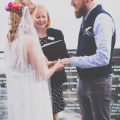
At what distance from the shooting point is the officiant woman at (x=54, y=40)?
3.30 metres

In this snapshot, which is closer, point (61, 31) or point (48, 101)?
point (48, 101)

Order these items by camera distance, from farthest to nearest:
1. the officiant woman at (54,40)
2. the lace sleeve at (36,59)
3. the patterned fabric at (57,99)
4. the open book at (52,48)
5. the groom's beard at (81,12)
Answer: the patterned fabric at (57,99), the officiant woman at (54,40), the open book at (52,48), the groom's beard at (81,12), the lace sleeve at (36,59)

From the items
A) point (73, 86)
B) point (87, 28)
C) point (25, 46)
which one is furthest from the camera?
point (73, 86)

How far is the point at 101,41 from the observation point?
253cm

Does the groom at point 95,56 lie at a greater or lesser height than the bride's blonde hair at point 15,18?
lesser

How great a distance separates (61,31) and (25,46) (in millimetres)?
1022

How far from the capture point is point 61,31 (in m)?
3.45

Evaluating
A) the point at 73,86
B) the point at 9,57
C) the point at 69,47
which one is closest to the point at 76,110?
the point at 73,86

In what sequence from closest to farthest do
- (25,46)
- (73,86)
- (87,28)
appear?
(25,46) → (87,28) → (73,86)

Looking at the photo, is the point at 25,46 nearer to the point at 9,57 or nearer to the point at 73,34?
the point at 9,57

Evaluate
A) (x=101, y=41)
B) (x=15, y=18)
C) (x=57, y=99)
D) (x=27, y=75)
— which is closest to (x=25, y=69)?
(x=27, y=75)

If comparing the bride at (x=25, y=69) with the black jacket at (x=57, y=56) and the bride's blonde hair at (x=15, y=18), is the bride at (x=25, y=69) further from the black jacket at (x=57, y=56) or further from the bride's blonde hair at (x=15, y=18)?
the black jacket at (x=57, y=56)

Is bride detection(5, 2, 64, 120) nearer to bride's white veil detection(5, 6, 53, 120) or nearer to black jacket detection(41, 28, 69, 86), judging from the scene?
bride's white veil detection(5, 6, 53, 120)

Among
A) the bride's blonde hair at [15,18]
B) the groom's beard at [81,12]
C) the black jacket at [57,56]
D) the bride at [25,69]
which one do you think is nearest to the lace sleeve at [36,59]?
the bride at [25,69]
